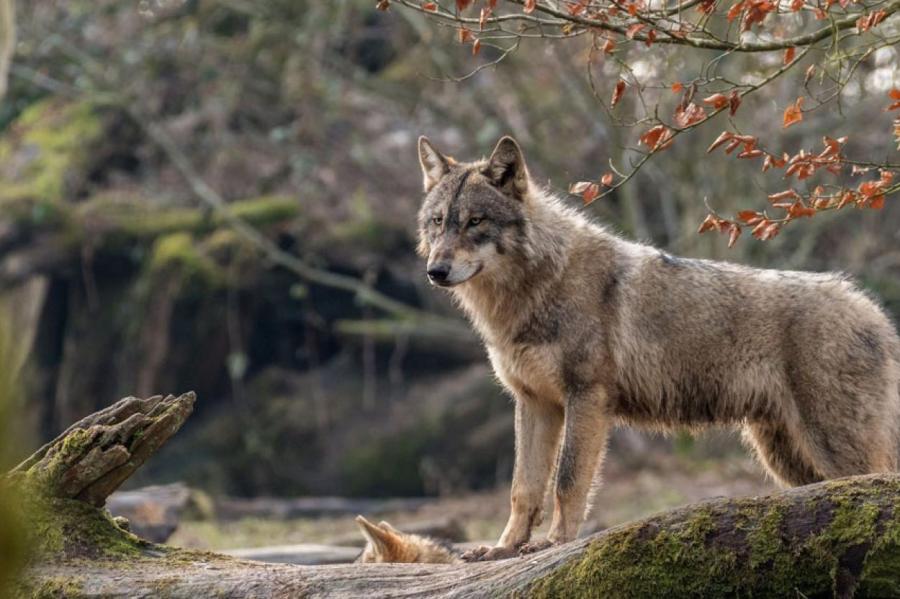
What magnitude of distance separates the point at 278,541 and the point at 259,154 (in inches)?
293

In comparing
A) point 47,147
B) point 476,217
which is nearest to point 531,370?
point 476,217

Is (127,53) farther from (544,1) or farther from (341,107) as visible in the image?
(544,1)

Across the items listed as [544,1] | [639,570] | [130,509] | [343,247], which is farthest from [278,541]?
[639,570]

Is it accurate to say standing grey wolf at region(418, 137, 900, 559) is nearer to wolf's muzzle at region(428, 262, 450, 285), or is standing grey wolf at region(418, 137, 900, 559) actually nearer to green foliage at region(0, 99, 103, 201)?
wolf's muzzle at region(428, 262, 450, 285)

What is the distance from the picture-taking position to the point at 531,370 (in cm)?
721

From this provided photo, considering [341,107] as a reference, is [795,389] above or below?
below

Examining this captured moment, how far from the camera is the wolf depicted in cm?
739

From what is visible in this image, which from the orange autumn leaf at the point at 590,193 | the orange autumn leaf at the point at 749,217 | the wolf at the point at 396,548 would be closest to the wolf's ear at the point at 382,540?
the wolf at the point at 396,548

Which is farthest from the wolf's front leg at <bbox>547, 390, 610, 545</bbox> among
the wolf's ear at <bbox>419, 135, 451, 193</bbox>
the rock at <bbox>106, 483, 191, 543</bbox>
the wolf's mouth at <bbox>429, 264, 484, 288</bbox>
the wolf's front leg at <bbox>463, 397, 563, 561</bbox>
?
the rock at <bbox>106, 483, 191, 543</bbox>

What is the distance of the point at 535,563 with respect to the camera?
15.3 ft

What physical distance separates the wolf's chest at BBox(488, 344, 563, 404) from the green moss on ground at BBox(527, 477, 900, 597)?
9.19 feet

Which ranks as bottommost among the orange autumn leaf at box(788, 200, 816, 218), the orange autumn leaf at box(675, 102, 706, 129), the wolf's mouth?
the wolf's mouth

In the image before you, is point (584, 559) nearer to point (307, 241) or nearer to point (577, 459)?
point (577, 459)

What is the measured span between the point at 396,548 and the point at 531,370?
4.50 ft
